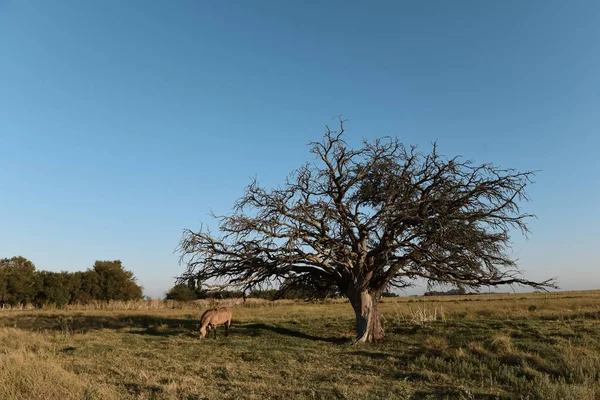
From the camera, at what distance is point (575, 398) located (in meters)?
7.57

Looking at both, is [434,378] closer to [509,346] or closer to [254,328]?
[509,346]

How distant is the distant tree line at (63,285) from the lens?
49.6 metres

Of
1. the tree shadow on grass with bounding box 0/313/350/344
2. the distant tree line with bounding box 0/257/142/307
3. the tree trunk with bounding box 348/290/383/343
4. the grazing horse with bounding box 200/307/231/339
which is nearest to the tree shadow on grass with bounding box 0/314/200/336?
the tree shadow on grass with bounding box 0/313/350/344

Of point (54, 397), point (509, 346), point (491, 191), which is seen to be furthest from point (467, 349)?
point (54, 397)

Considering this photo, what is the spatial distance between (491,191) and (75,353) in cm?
1698

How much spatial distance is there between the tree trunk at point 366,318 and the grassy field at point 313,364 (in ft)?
2.24

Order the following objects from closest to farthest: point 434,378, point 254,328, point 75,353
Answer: point 434,378
point 75,353
point 254,328

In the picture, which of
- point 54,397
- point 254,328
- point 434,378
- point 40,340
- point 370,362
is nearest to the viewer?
point 54,397

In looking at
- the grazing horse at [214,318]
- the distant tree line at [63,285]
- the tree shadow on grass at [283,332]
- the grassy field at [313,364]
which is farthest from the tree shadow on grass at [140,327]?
the distant tree line at [63,285]

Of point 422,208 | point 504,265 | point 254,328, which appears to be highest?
point 422,208

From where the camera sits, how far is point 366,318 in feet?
59.0

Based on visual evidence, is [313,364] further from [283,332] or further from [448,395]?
[283,332]

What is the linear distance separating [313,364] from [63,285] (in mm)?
48690

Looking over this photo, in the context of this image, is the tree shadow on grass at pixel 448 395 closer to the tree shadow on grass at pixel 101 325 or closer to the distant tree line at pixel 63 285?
the tree shadow on grass at pixel 101 325
